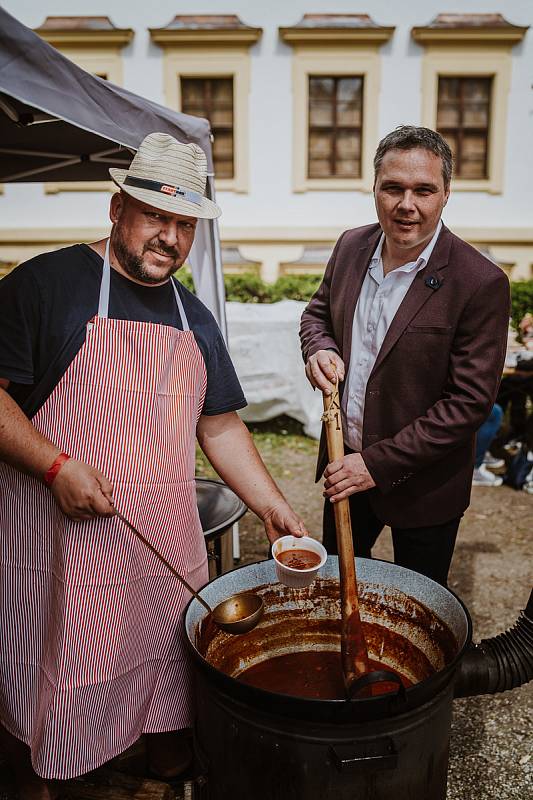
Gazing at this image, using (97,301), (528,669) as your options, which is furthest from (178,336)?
(528,669)

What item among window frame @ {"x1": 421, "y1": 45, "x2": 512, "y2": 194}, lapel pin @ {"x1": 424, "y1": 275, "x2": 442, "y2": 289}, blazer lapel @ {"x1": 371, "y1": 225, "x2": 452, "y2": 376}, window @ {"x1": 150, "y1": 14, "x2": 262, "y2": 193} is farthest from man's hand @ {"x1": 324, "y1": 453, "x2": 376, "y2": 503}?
window frame @ {"x1": 421, "y1": 45, "x2": 512, "y2": 194}

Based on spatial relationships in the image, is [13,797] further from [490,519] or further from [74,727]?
[490,519]

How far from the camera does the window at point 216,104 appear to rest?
13.1 m

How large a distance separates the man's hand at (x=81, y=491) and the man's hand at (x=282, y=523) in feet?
1.96

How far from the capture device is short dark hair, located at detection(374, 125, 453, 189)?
213 centimetres

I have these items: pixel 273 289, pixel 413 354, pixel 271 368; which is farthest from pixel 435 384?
pixel 273 289

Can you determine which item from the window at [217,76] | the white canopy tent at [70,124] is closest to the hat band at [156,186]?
the white canopy tent at [70,124]

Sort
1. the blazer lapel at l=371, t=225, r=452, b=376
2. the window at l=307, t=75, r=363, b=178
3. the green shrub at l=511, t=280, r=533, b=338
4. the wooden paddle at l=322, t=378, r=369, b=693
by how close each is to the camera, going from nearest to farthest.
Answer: the wooden paddle at l=322, t=378, r=369, b=693 → the blazer lapel at l=371, t=225, r=452, b=376 → the green shrub at l=511, t=280, r=533, b=338 → the window at l=307, t=75, r=363, b=178

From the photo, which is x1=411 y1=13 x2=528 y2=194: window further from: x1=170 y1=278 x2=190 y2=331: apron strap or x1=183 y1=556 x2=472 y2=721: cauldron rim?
x1=183 y1=556 x2=472 y2=721: cauldron rim

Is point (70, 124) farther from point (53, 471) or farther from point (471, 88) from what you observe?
point (471, 88)

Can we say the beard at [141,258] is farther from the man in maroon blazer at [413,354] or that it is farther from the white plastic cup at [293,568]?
the white plastic cup at [293,568]

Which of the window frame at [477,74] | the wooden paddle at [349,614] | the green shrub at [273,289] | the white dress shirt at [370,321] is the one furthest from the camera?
A: the window frame at [477,74]

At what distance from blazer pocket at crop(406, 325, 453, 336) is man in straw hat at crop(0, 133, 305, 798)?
0.72 metres

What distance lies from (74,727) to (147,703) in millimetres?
272
